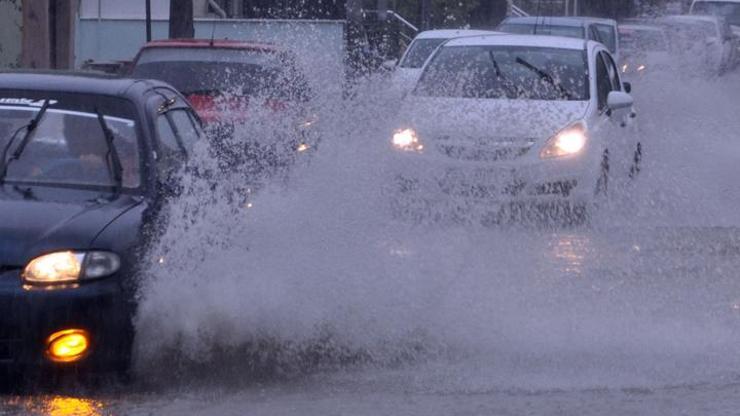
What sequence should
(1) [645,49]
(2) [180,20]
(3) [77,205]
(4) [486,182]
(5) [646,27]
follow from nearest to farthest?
(3) [77,205]
(4) [486,182]
(2) [180,20]
(1) [645,49]
(5) [646,27]

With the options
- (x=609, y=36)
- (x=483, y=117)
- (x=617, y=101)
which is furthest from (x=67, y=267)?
(x=609, y=36)

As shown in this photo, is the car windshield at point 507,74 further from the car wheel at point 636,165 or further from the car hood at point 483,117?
the car wheel at point 636,165

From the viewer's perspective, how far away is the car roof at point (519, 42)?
12.9 meters

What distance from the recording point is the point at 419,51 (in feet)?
59.6

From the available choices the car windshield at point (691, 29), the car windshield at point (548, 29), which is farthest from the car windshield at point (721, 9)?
the car windshield at point (548, 29)

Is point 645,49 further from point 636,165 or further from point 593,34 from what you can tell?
point 636,165

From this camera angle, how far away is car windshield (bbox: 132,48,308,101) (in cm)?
1223

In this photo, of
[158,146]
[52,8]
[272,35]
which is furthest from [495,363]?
[272,35]

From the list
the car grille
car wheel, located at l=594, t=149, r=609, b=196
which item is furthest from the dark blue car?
car wheel, located at l=594, t=149, r=609, b=196

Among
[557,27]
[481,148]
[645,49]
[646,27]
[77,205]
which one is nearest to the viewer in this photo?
[77,205]

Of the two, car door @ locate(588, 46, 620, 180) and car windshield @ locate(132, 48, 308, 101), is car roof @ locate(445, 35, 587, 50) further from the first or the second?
car windshield @ locate(132, 48, 308, 101)

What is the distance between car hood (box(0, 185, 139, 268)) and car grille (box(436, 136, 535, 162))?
13.1ft

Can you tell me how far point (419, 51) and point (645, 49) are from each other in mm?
11665

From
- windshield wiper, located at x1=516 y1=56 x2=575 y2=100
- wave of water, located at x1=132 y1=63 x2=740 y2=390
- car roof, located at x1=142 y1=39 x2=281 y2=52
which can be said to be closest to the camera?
wave of water, located at x1=132 y1=63 x2=740 y2=390
